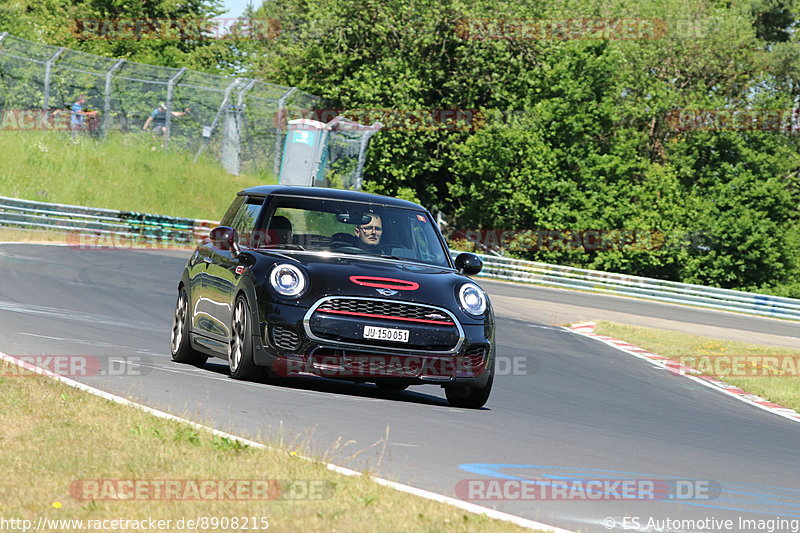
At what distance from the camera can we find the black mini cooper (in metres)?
9.17

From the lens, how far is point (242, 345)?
958 centimetres

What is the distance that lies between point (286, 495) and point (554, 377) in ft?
31.9

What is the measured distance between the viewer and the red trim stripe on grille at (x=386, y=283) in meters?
9.29

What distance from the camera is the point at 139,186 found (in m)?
40.8

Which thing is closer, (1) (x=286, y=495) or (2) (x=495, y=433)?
(1) (x=286, y=495)

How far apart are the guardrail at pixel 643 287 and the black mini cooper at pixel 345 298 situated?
3022 centimetres

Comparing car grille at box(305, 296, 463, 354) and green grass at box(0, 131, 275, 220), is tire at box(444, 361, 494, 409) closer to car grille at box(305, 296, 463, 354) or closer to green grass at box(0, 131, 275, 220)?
car grille at box(305, 296, 463, 354)

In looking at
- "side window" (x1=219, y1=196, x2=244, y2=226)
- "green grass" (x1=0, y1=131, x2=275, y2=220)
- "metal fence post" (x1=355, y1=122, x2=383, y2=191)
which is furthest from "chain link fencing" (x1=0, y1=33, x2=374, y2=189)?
"side window" (x1=219, y1=196, x2=244, y2=226)

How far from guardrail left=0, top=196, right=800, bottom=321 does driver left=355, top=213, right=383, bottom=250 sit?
2260cm

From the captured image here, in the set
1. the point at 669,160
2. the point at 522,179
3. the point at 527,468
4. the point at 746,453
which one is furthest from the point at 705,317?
the point at 527,468

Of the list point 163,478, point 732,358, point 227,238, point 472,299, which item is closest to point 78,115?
point 732,358

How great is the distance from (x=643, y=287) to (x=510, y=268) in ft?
15.4

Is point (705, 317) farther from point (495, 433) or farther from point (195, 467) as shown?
point (195, 467)

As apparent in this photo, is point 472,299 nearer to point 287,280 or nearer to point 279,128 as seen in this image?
point 287,280
